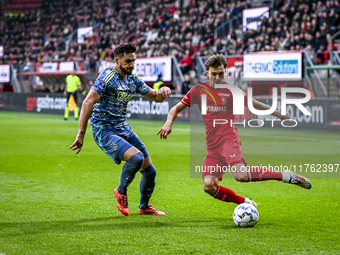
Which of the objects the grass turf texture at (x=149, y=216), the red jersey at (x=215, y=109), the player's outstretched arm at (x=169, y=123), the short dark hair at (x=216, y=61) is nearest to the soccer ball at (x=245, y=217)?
the grass turf texture at (x=149, y=216)

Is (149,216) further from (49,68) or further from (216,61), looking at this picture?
(49,68)

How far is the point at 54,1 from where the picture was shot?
4291cm

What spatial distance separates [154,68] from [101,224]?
62.7 ft

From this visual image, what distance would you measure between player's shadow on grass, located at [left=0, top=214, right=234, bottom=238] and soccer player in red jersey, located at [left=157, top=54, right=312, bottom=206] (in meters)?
0.43

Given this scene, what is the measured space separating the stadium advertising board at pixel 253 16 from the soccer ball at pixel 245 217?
1886 centimetres

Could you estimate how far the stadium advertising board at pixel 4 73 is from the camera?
32.6 m

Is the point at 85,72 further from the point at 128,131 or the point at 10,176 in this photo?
the point at 128,131

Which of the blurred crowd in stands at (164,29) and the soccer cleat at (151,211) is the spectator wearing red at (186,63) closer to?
the blurred crowd in stands at (164,29)

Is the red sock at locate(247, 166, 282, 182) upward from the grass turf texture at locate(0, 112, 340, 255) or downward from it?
upward

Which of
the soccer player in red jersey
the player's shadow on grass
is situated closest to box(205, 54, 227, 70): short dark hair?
the soccer player in red jersey

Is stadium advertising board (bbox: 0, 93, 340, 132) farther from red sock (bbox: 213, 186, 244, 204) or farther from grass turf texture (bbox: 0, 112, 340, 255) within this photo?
grass turf texture (bbox: 0, 112, 340, 255)

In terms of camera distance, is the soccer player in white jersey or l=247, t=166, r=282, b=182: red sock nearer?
l=247, t=166, r=282, b=182: red sock

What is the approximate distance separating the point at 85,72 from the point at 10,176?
65.3 feet

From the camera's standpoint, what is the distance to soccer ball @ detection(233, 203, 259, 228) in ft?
15.9
